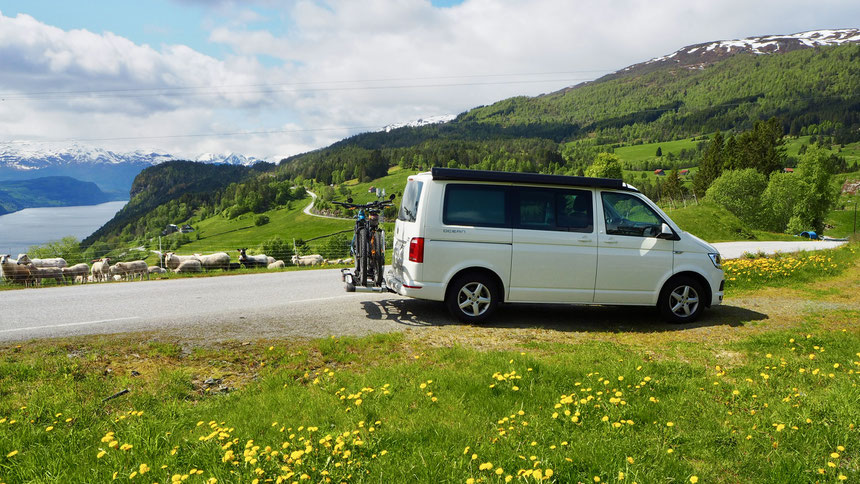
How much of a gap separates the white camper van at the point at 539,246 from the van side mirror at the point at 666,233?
1.4 inches

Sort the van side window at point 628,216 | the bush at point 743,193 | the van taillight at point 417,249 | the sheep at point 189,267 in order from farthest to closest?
the bush at point 743,193, the sheep at point 189,267, the van side window at point 628,216, the van taillight at point 417,249

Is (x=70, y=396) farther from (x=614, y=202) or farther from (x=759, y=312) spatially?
(x=759, y=312)

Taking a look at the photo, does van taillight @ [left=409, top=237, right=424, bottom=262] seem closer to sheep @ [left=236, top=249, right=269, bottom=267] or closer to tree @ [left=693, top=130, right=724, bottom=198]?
sheep @ [left=236, top=249, right=269, bottom=267]

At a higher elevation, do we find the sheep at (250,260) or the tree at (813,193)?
the tree at (813,193)

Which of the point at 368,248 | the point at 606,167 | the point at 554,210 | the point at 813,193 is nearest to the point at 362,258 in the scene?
the point at 368,248

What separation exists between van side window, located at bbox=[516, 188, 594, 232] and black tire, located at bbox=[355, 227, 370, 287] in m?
3.03

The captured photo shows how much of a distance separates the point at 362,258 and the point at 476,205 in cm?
256

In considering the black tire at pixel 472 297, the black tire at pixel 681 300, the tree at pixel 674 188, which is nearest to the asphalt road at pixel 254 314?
the black tire at pixel 681 300

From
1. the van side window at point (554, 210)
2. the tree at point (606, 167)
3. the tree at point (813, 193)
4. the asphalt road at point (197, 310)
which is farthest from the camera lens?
the tree at point (606, 167)

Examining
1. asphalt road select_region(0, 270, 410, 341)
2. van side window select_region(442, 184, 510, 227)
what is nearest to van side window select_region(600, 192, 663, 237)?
van side window select_region(442, 184, 510, 227)

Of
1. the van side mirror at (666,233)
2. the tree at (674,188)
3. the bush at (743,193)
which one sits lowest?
the van side mirror at (666,233)

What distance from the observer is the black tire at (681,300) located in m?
8.56

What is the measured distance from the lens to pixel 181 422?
4.29m

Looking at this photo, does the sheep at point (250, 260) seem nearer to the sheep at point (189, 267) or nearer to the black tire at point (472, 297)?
the sheep at point (189, 267)
